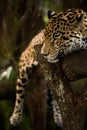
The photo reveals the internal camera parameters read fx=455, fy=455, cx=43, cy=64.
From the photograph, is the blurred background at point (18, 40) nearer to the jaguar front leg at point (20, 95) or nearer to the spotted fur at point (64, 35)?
the jaguar front leg at point (20, 95)

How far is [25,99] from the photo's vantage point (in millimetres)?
8555

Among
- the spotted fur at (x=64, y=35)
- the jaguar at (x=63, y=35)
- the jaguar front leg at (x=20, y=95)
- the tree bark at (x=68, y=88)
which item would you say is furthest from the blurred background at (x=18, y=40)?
the tree bark at (x=68, y=88)

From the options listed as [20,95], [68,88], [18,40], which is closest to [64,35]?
[68,88]

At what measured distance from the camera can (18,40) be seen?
11656 mm

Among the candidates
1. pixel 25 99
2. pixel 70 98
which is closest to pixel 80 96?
pixel 70 98

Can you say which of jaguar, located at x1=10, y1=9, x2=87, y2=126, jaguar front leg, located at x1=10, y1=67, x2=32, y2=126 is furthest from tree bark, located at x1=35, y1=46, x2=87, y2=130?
jaguar front leg, located at x1=10, y1=67, x2=32, y2=126

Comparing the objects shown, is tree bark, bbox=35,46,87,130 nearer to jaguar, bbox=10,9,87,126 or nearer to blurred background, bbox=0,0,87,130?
jaguar, bbox=10,9,87,126

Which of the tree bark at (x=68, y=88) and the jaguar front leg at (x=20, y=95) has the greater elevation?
the tree bark at (x=68, y=88)

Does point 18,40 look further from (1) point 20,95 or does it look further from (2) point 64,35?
(2) point 64,35

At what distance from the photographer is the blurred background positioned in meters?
8.53

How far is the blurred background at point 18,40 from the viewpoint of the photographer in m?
8.53

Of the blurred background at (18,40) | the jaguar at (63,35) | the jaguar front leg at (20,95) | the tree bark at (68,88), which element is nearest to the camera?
→ the tree bark at (68,88)

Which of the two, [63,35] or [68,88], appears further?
[63,35]

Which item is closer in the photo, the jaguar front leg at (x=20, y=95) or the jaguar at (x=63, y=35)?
the jaguar at (x=63, y=35)
